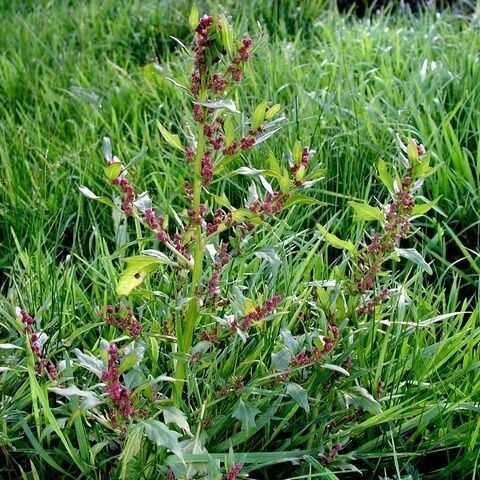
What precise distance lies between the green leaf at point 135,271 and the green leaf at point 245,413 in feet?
0.84

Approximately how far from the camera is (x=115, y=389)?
1197 mm

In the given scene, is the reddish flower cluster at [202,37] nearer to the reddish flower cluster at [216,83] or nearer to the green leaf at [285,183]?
the reddish flower cluster at [216,83]

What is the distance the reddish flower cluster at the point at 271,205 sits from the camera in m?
1.32

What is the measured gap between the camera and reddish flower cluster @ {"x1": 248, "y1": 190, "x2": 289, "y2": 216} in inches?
52.0

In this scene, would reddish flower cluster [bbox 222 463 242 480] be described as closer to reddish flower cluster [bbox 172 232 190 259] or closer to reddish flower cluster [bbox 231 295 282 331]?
reddish flower cluster [bbox 231 295 282 331]

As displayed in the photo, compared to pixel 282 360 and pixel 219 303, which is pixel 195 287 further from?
pixel 282 360

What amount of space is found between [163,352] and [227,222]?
0.35 meters

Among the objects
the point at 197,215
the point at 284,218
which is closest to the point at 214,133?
the point at 197,215

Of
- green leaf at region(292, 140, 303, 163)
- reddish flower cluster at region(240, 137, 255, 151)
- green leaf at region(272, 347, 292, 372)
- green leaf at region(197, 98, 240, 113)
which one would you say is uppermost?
green leaf at region(197, 98, 240, 113)

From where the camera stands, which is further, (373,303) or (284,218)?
(284,218)

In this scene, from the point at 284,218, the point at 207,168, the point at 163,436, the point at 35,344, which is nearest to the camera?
the point at 163,436

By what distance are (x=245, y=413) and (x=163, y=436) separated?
7.3 inches

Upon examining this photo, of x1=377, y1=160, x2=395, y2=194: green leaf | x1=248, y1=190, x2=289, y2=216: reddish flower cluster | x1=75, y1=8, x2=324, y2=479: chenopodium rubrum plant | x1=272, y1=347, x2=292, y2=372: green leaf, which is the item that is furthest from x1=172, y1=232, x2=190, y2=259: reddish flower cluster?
x1=377, y1=160, x2=395, y2=194: green leaf

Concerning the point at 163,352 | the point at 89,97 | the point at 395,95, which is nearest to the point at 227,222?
the point at 163,352
